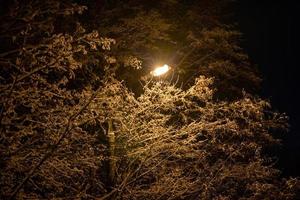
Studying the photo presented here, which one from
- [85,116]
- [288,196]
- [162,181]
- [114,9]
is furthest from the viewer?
[114,9]

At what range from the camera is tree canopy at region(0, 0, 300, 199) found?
6.85 m

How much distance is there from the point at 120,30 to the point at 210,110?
2.57m

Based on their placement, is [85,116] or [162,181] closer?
[85,116]

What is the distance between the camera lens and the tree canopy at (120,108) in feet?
22.5

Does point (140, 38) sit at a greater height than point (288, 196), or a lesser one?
greater

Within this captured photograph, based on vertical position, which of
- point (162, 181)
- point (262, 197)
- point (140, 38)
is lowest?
point (262, 197)

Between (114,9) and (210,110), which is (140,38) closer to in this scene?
(114,9)

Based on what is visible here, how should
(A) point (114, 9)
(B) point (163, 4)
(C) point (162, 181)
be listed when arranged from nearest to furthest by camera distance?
(C) point (162, 181)
(A) point (114, 9)
(B) point (163, 4)

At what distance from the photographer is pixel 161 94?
899cm

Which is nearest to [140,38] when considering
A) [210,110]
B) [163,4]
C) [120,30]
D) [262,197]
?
[120,30]

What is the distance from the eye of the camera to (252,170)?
9500 mm

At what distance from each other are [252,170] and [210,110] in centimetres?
145

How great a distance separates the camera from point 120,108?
9102mm

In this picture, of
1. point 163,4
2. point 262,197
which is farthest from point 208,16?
point 262,197
